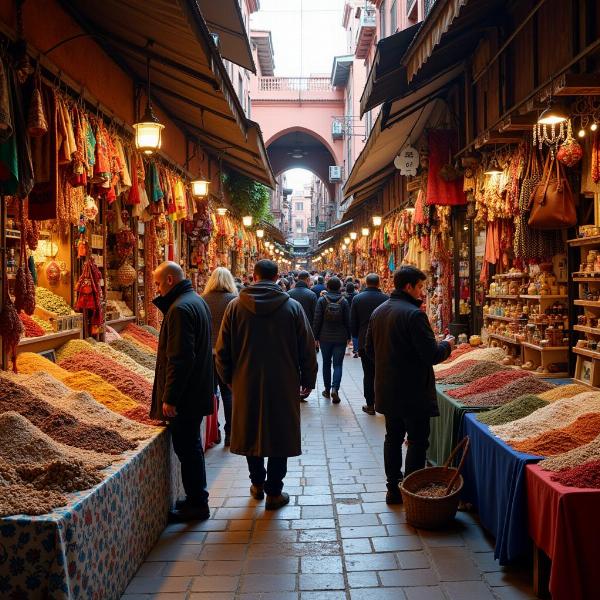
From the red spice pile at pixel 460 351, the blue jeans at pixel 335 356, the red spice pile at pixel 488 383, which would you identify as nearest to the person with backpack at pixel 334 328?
the blue jeans at pixel 335 356

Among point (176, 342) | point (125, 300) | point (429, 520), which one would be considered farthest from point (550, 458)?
point (125, 300)

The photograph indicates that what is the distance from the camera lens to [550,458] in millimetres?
3689

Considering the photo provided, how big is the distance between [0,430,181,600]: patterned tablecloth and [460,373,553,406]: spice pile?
2554 millimetres

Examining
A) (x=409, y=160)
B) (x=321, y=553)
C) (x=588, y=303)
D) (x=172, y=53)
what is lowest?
(x=321, y=553)

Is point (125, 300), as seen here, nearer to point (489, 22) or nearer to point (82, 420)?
point (82, 420)

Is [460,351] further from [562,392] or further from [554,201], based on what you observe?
[562,392]

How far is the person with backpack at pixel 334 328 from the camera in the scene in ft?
32.2

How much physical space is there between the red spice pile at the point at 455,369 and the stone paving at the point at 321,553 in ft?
4.23

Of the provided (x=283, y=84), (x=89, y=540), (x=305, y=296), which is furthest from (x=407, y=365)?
(x=283, y=84)

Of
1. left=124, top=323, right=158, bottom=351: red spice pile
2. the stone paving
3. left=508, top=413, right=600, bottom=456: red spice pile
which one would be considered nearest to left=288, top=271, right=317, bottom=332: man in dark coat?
left=124, top=323, right=158, bottom=351: red spice pile

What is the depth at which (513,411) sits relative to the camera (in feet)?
15.4

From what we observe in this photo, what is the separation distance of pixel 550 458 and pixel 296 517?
1.99m

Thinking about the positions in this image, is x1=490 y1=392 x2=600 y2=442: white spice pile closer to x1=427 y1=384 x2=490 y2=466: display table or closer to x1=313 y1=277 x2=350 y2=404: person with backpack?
x1=427 y1=384 x2=490 y2=466: display table

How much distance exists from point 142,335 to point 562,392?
547 cm
